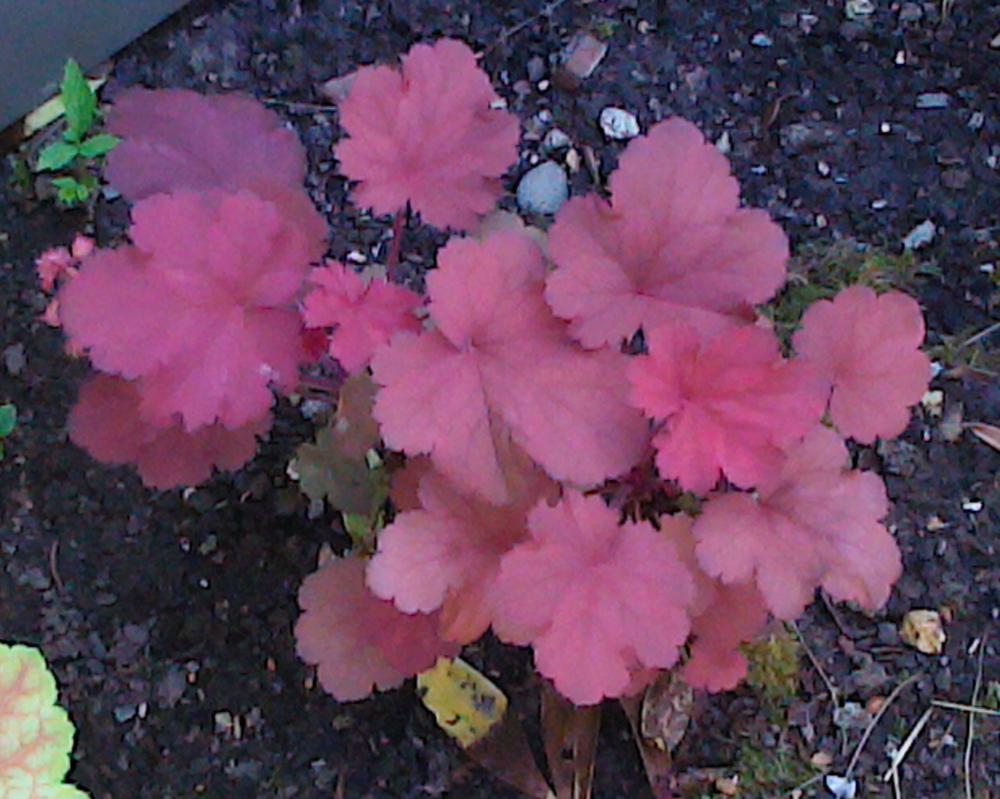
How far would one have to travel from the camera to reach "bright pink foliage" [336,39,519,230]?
4.11 ft

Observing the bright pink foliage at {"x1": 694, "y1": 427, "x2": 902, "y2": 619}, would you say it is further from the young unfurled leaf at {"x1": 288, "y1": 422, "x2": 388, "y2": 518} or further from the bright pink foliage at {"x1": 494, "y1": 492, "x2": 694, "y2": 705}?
the young unfurled leaf at {"x1": 288, "y1": 422, "x2": 388, "y2": 518}

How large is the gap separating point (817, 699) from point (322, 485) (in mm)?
631

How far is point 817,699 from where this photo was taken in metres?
1.61

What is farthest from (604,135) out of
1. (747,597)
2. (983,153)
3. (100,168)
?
(747,597)

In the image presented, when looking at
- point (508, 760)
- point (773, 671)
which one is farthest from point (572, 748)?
point (773, 671)

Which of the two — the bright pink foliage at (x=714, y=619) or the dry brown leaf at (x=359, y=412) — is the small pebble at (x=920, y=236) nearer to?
the bright pink foliage at (x=714, y=619)

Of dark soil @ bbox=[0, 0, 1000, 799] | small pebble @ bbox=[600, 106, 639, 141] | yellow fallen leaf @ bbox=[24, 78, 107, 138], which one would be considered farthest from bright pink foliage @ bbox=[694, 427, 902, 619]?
yellow fallen leaf @ bbox=[24, 78, 107, 138]

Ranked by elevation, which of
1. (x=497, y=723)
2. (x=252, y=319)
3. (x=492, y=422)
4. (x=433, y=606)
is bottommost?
(x=497, y=723)

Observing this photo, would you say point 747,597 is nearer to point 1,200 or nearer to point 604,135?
point 604,135

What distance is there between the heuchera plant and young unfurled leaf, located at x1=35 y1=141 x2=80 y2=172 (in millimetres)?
518

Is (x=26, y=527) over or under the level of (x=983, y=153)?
over

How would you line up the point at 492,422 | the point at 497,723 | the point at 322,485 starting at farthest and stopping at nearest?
the point at 497,723 → the point at 322,485 → the point at 492,422

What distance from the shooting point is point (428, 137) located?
1267 mm

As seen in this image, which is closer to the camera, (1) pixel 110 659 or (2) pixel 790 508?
(2) pixel 790 508
